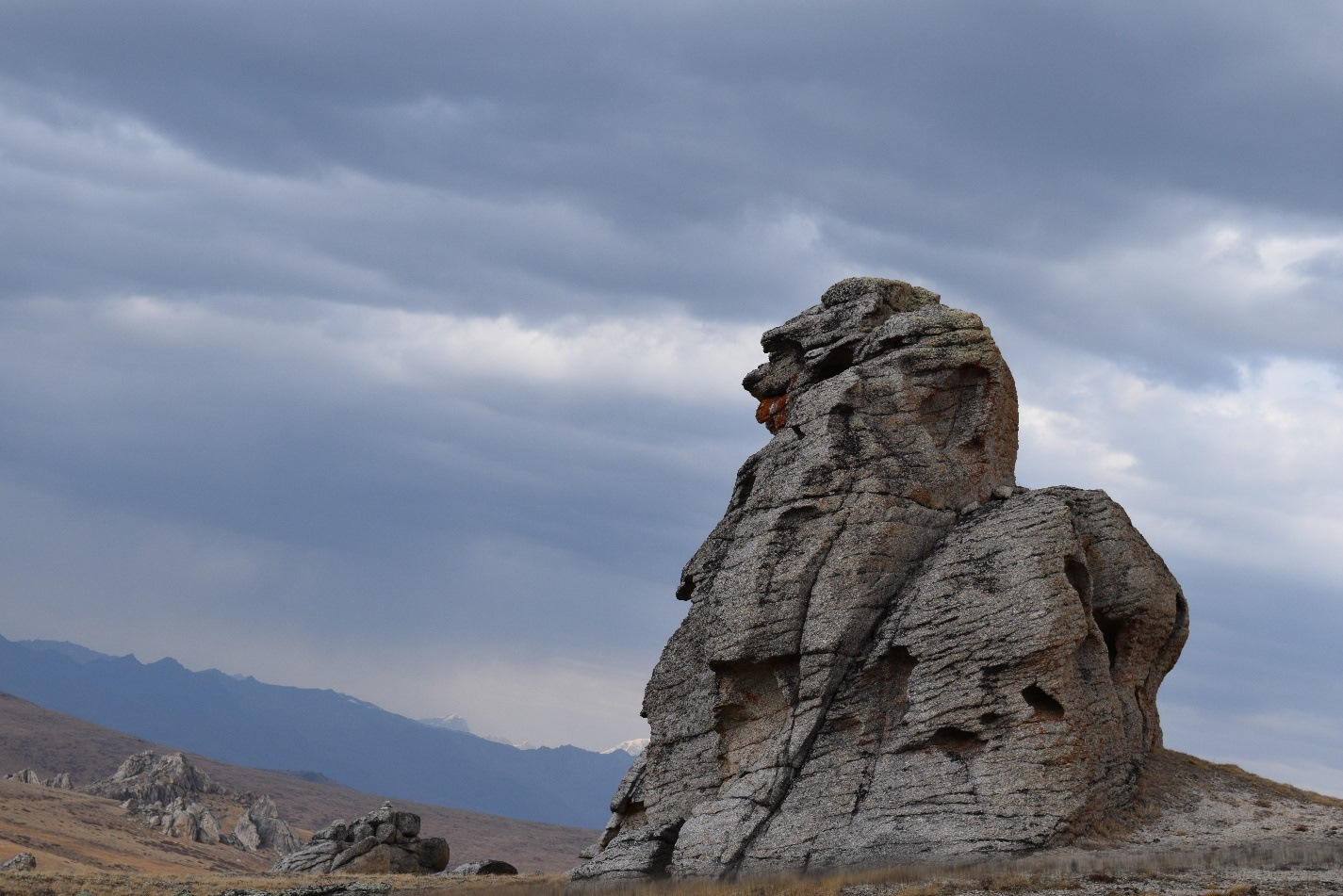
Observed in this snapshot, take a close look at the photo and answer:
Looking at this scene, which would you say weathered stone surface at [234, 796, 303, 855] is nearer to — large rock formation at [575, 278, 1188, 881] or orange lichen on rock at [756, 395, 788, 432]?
large rock formation at [575, 278, 1188, 881]

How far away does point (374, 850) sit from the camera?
66438 mm

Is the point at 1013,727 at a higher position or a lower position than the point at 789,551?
lower

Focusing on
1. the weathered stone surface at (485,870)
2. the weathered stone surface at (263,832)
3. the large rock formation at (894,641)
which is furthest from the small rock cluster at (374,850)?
the weathered stone surface at (263,832)

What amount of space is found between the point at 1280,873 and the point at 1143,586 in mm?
15004

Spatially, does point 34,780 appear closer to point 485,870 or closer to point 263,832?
point 263,832

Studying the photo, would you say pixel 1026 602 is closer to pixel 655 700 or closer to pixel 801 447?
pixel 801 447

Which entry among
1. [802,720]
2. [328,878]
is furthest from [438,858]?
[802,720]

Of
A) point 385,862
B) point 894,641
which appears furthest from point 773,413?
point 385,862

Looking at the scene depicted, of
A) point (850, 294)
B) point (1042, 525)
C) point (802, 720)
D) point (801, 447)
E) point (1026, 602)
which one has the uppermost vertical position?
point (850, 294)

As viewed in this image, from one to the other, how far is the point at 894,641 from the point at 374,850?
3818 cm

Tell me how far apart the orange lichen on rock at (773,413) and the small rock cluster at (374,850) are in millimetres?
30932

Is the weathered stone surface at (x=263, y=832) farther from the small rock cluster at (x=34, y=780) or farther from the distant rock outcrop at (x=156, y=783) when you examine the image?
the small rock cluster at (x=34, y=780)

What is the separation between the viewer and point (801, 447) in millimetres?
45406

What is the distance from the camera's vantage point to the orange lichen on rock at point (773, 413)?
52.8m
